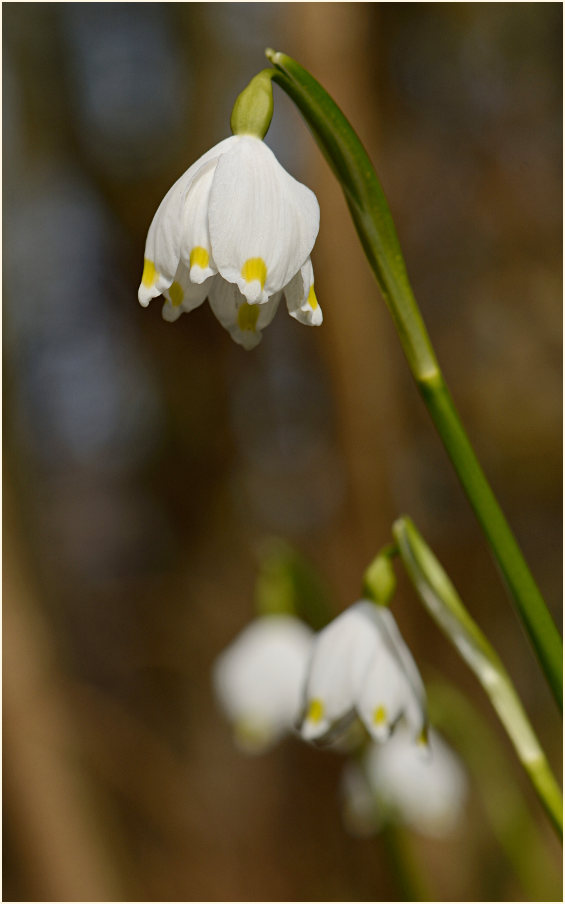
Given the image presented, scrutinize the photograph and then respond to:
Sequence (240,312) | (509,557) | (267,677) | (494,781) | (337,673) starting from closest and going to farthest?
(509,557) < (240,312) < (337,673) < (267,677) < (494,781)

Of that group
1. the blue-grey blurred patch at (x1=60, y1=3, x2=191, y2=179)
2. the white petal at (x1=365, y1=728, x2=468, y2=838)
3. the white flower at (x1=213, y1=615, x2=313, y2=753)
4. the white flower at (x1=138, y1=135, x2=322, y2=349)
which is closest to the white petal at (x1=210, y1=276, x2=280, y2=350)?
the white flower at (x1=138, y1=135, x2=322, y2=349)

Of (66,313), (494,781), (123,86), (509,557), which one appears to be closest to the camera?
(509,557)

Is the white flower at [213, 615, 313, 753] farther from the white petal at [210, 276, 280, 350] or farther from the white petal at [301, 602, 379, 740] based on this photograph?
the white petal at [210, 276, 280, 350]

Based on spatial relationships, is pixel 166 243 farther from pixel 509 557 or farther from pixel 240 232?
pixel 509 557

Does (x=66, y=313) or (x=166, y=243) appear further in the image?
(x=66, y=313)

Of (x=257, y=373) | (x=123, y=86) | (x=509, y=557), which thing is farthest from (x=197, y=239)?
(x=123, y=86)

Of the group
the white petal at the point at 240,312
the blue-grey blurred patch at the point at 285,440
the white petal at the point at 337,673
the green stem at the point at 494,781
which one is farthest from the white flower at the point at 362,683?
the blue-grey blurred patch at the point at 285,440
